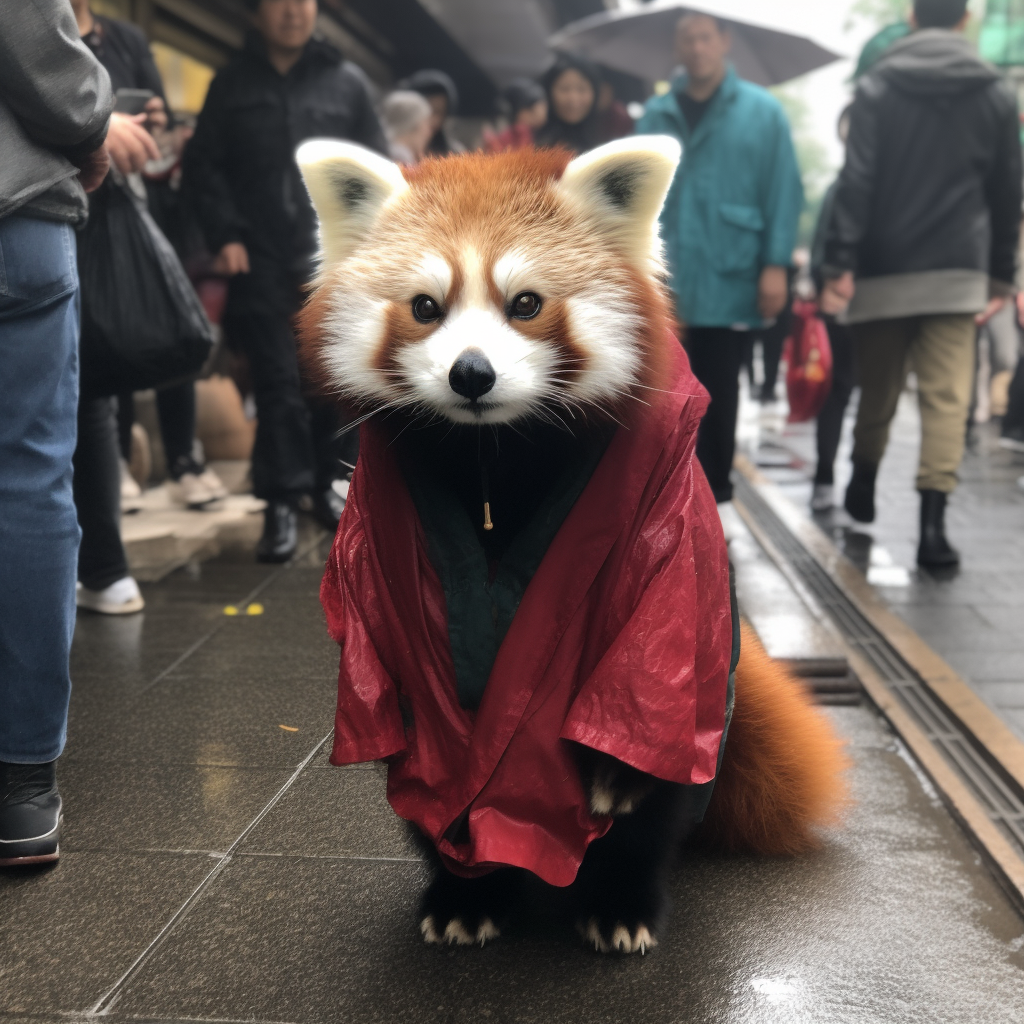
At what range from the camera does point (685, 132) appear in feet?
17.0

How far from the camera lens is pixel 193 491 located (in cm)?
627

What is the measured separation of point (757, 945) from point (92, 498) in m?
2.99

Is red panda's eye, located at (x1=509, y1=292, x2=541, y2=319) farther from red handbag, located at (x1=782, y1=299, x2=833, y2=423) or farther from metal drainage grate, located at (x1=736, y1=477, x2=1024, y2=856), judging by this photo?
red handbag, located at (x1=782, y1=299, x2=833, y2=423)

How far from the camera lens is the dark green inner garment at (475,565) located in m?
2.04

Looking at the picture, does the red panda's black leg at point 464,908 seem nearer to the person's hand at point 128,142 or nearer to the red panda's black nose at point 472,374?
the red panda's black nose at point 472,374

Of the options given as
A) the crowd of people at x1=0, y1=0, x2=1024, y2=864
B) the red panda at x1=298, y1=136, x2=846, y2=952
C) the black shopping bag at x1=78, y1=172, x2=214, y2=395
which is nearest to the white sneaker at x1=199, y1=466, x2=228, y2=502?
the crowd of people at x1=0, y1=0, x2=1024, y2=864

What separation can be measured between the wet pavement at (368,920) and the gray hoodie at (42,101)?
144 cm

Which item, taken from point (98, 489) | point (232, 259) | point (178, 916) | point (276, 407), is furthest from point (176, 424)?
point (178, 916)

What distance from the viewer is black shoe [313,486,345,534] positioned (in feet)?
18.8

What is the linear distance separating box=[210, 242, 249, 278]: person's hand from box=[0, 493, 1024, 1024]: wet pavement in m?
2.49

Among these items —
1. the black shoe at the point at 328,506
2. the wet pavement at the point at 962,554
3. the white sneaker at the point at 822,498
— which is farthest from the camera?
the white sneaker at the point at 822,498

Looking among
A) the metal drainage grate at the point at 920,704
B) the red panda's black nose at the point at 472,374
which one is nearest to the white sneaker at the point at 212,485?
the metal drainage grate at the point at 920,704

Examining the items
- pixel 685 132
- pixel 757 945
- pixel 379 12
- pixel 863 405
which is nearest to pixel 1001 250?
pixel 863 405

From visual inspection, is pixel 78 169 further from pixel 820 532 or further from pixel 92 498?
pixel 820 532
